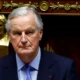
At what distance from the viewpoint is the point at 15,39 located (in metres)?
1.44

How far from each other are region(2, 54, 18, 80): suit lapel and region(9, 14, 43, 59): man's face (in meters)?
0.13

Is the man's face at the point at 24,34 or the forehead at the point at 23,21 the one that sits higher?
the forehead at the point at 23,21

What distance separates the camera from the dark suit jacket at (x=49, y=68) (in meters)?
1.50

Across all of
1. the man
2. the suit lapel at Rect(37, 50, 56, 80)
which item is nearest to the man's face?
the man

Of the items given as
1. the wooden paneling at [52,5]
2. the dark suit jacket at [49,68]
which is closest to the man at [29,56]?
the dark suit jacket at [49,68]

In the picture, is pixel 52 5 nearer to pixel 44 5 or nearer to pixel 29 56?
pixel 44 5

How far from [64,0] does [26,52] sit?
754 mm

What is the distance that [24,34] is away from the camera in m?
1.42

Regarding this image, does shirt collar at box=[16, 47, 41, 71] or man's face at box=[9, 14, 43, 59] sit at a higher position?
man's face at box=[9, 14, 43, 59]

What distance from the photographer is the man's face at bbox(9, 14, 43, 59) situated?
142cm

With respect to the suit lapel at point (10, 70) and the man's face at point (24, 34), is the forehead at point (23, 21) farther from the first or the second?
the suit lapel at point (10, 70)

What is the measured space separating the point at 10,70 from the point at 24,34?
241mm

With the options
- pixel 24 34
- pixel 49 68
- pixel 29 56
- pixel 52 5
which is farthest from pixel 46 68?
pixel 52 5

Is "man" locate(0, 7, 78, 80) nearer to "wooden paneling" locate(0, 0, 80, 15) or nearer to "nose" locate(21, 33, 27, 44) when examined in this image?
"nose" locate(21, 33, 27, 44)
